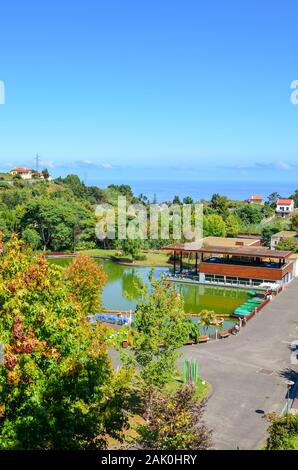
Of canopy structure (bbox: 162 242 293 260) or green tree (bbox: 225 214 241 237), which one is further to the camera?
green tree (bbox: 225 214 241 237)

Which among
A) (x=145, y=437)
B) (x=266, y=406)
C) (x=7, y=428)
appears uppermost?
(x=7, y=428)

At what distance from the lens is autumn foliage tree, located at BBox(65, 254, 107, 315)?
23.6 meters

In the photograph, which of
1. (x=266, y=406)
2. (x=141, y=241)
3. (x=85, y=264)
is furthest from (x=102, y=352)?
(x=141, y=241)

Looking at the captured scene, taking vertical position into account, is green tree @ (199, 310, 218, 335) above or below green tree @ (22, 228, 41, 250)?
below

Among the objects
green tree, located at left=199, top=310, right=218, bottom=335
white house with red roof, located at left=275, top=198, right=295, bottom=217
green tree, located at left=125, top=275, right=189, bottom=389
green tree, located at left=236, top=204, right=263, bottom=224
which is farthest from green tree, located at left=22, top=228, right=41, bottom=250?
white house with red roof, located at left=275, top=198, right=295, bottom=217

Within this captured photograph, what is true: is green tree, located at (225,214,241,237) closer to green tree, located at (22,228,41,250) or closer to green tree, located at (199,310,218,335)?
green tree, located at (22,228,41,250)

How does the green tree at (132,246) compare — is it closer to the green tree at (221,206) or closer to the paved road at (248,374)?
the paved road at (248,374)

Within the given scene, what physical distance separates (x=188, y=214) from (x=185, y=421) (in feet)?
164

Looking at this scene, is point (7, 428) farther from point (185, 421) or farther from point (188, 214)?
point (188, 214)

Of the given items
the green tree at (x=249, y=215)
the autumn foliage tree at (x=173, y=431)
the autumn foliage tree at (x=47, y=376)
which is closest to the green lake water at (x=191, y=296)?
the autumn foliage tree at (x=173, y=431)

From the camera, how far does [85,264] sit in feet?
80.7

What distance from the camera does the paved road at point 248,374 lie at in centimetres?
1652

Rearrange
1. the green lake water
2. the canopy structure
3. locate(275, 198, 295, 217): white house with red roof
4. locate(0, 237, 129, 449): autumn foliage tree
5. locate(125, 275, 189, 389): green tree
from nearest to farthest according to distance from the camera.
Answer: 1. locate(0, 237, 129, 449): autumn foliage tree
2. locate(125, 275, 189, 389): green tree
3. the green lake water
4. the canopy structure
5. locate(275, 198, 295, 217): white house with red roof

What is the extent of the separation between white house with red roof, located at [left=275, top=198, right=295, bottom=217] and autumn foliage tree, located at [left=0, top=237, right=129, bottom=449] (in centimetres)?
8367
